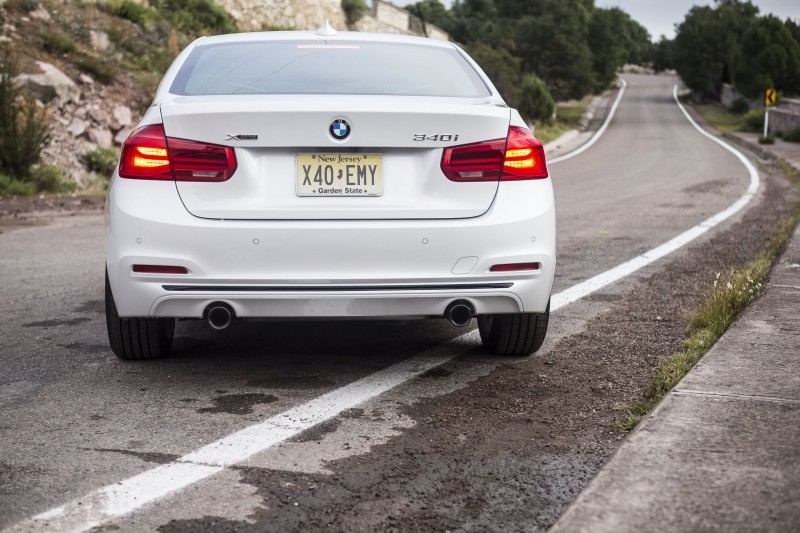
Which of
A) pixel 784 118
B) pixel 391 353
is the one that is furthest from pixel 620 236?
pixel 784 118

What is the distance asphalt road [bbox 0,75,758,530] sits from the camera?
11.3ft

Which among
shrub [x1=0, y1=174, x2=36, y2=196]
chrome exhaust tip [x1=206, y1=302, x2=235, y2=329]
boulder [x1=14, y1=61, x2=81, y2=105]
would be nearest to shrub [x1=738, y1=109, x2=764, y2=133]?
boulder [x1=14, y1=61, x2=81, y2=105]

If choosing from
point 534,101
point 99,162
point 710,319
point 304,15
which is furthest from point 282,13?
point 710,319

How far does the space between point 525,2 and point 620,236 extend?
74.7 m

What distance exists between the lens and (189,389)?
4.75 meters

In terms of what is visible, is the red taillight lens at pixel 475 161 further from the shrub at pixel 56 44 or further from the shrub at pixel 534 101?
the shrub at pixel 534 101

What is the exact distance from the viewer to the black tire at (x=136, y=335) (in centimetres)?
506

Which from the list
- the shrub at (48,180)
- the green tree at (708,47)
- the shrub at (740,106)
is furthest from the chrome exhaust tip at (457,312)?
the green tree at (708,47)

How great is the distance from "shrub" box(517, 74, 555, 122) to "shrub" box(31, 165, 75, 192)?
1274 inches

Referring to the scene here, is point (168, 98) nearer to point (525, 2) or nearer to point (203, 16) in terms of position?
point (203, 16)

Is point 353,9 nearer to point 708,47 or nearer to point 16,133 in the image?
point 16,133

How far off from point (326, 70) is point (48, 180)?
1119 centimetres

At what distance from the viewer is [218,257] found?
14.8 feet

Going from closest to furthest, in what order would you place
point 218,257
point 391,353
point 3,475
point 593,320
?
point 3,475 < point 218,257 < point 391,353 < point 593,320
